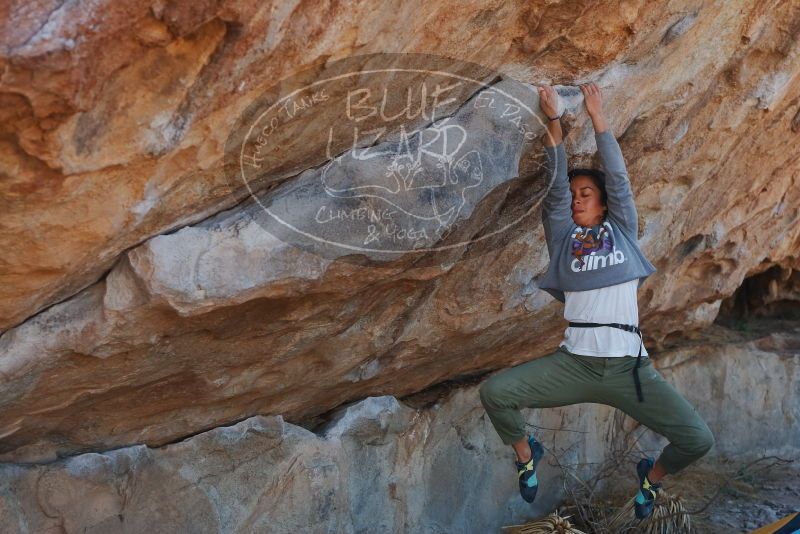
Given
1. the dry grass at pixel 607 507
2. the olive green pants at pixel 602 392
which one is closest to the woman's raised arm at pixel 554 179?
the olive green pants at pixel 602 392

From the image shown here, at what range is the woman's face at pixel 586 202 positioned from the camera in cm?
325

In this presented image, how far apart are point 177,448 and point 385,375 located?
3.08 feet

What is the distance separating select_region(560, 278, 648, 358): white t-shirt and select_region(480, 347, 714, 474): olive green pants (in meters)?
0.03

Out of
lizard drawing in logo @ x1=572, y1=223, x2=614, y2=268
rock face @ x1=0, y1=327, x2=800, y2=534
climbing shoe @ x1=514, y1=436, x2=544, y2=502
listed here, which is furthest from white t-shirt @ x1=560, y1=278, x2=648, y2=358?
rock face @ x1=0, y1=327, x2=800, y2=534

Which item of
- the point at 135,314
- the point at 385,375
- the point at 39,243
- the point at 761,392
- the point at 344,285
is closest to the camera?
the point at 39,243

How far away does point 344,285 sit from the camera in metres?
3.08

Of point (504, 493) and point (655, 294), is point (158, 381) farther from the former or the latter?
point (655, 294)

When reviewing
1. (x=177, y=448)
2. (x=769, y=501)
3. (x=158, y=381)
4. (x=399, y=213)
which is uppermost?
(x=399, y=213)

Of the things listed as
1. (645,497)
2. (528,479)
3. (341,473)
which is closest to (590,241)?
(528,479)

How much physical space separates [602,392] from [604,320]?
10.0 inches

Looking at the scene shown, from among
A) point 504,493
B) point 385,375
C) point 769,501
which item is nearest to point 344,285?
point 385,375

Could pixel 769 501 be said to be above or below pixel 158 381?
below

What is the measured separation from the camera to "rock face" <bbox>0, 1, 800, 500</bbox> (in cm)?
227

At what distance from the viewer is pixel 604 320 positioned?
3.13 metres
